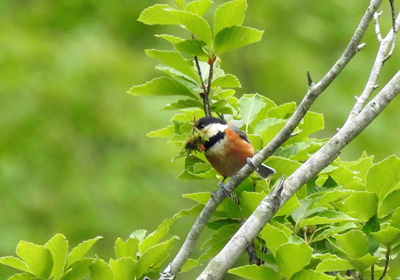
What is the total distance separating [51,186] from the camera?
233 inches

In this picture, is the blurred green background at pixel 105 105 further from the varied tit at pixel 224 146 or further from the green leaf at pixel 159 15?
the green leaf at pixel 159 15

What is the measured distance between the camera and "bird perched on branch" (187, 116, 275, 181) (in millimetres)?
2395

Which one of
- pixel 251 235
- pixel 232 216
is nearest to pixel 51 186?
pixel 232 216

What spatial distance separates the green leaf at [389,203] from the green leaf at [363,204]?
0.09ft

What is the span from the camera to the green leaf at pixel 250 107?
2.29 meters

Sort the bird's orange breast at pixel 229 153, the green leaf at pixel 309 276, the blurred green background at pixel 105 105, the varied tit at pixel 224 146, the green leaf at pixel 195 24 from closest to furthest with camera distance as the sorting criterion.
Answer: the green leaf at pixel 309 276 < the green leaf at pixel 195 24 < the varied tit at pixel 224 146 < the bird's orange breast at pixel 229 153 < the blurred green background at pixel 105 105

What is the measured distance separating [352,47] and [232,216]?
0.74m

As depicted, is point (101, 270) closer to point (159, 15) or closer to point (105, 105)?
→ point (159, 15)

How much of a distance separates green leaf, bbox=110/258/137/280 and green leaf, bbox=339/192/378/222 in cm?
74

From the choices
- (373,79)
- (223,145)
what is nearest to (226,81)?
(373,79)

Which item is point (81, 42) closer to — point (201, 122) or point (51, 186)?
point (51, 186)

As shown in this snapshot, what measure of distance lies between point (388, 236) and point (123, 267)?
848 mm

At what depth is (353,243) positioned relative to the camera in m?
1.70

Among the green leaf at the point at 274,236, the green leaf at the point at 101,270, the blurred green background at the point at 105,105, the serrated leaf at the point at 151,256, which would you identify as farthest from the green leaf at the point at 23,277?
the blurred green background at the point at 105,105
